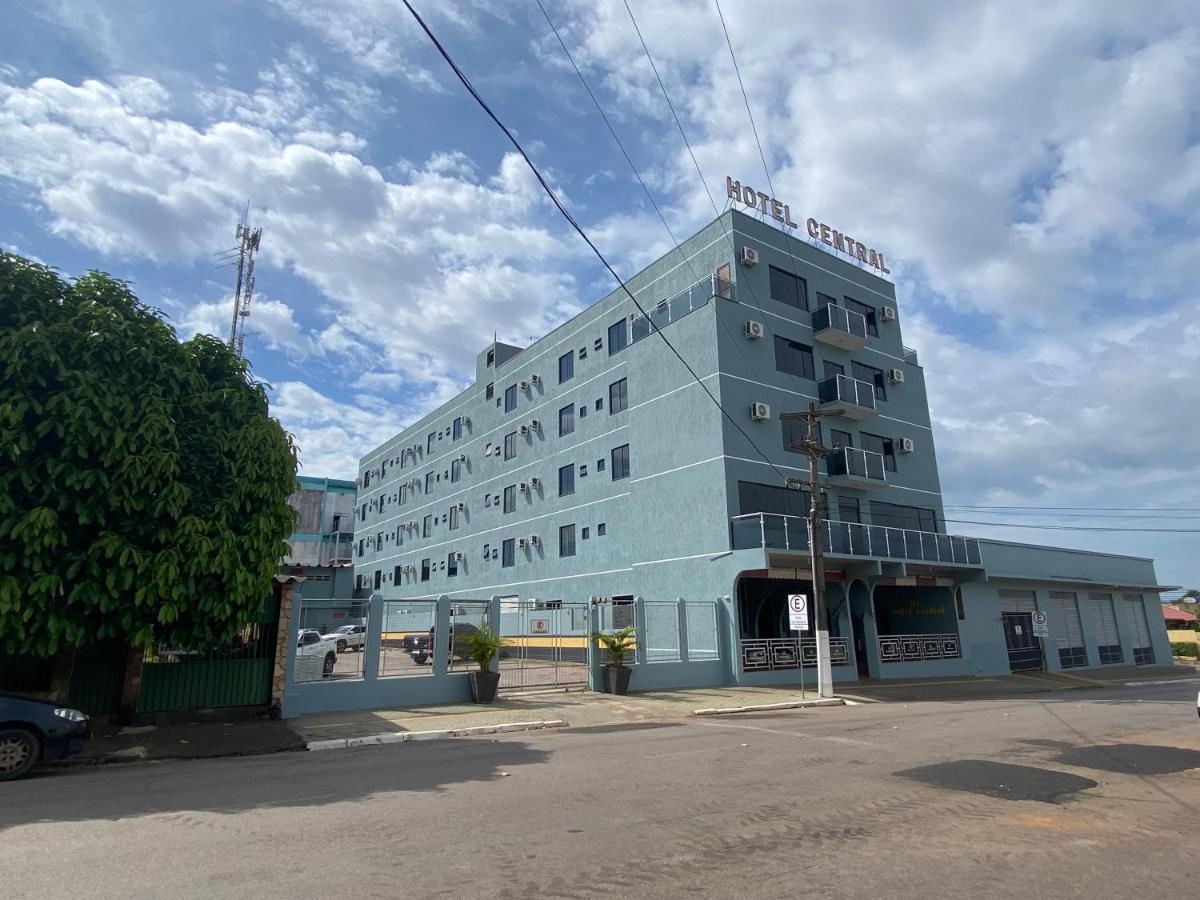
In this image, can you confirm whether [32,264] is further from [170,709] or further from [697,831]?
[697,831]

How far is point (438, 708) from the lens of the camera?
16828mm

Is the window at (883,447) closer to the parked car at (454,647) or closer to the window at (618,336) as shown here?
the window at (618,336)

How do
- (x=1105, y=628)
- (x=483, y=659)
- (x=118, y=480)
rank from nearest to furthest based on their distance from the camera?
(x=118, y=480), (x=483, y=659), (x=1105, y=628)

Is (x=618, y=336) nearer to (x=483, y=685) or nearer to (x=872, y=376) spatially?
(x=872, y=376)

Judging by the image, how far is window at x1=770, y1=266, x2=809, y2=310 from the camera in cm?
2975

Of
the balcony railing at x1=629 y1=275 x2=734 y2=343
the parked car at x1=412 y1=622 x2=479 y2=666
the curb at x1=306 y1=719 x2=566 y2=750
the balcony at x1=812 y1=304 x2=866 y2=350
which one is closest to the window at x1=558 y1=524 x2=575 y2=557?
the balcony railing at x1=629 y1=275 x2=734 y2=343

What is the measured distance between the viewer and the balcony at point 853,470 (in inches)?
1126

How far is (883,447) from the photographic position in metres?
31.9

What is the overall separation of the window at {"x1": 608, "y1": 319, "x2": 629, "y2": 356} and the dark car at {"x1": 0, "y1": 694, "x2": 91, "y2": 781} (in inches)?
980

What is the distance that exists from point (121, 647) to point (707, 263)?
75.3 feet

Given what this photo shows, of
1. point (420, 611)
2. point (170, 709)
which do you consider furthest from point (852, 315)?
point (170, 709)

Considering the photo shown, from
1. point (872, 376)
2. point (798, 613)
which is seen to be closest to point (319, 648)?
point (798, 613)

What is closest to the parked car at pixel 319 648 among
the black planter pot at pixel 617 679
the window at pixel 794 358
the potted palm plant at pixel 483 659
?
the potted palm plant at pixel 483 659

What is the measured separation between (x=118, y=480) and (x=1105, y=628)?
134 feet
